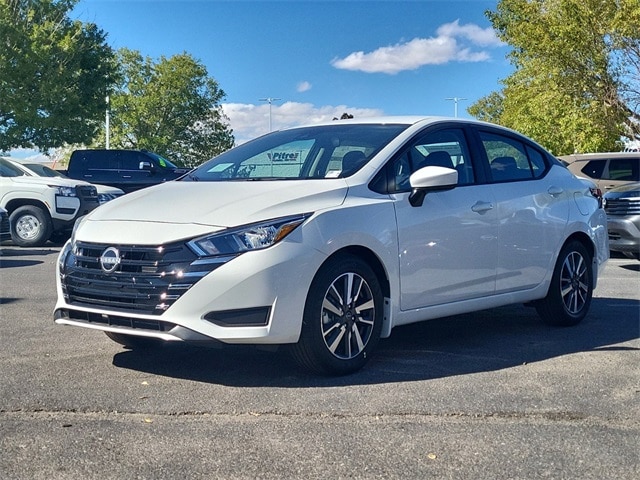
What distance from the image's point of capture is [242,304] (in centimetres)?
458

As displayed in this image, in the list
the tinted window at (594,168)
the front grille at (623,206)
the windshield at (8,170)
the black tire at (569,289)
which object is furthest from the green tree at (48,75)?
the black tire at (569,289)

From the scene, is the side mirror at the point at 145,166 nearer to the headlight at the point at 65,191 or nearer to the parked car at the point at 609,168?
the headlight at the point at 65,191

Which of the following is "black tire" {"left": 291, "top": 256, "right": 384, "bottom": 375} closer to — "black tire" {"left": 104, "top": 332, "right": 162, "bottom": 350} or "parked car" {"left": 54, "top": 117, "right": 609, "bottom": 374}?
"parked car" {"left": 54, "top": 117, "right": 609, "bottom": 374}

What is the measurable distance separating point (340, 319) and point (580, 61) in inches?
889

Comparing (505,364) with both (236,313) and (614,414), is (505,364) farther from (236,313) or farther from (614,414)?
(236,313)

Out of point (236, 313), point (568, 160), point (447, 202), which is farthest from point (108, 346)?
point (568, 160)

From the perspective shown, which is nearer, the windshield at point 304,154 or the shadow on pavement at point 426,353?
the shadow on pavement at point 426,353

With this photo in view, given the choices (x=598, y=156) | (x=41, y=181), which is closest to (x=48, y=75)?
(x=41, y=181)

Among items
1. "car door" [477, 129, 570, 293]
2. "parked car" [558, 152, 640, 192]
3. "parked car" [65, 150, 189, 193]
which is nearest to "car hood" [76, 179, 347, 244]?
"car door" [477, 129, 570, 293]

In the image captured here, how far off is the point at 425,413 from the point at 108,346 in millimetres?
2607

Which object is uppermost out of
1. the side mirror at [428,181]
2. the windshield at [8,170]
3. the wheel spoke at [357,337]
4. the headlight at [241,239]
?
the windshield at [8,170]

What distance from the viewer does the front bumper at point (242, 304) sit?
455 centimetres

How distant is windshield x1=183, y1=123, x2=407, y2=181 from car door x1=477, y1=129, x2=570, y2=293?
1.00 m

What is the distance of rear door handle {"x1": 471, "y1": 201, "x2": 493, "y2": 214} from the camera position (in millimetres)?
Answer: 5871
